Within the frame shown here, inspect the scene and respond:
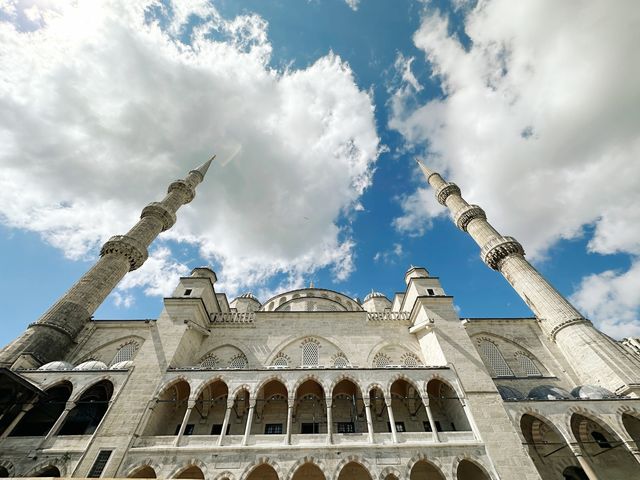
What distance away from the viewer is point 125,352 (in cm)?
1727

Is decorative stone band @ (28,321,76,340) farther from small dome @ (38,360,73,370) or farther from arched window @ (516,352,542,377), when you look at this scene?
arched window @ (516,352,542,377)

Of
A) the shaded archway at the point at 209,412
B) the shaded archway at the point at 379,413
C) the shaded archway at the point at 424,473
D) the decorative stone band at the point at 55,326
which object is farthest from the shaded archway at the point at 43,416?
the shaded archway at the point at 424,473

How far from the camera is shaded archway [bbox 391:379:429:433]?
14.7m

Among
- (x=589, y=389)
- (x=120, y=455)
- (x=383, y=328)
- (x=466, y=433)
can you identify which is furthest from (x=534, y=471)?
(x=120, y=455)

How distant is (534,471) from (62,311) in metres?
24.2

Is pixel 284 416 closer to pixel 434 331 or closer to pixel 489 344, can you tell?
pixel 434 331

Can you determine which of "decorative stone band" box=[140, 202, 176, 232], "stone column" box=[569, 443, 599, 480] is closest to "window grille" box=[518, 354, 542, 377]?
"stone column" box=[569, 443, 599, 480]

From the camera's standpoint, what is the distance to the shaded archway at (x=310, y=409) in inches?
577

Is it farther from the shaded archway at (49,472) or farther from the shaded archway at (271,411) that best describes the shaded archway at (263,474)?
the shaded archway at (49,472)

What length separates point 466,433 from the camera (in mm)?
12383

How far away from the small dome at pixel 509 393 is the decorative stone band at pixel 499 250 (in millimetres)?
9633

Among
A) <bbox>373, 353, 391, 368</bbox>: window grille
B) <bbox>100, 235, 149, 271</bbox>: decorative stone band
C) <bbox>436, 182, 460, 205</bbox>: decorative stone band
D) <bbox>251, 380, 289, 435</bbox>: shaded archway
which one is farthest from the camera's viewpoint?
<bbox>436, 182, 460, 205</bbox>: decorative stone band

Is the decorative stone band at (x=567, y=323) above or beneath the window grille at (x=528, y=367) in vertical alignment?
above

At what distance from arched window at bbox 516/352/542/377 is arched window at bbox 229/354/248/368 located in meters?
16.2
